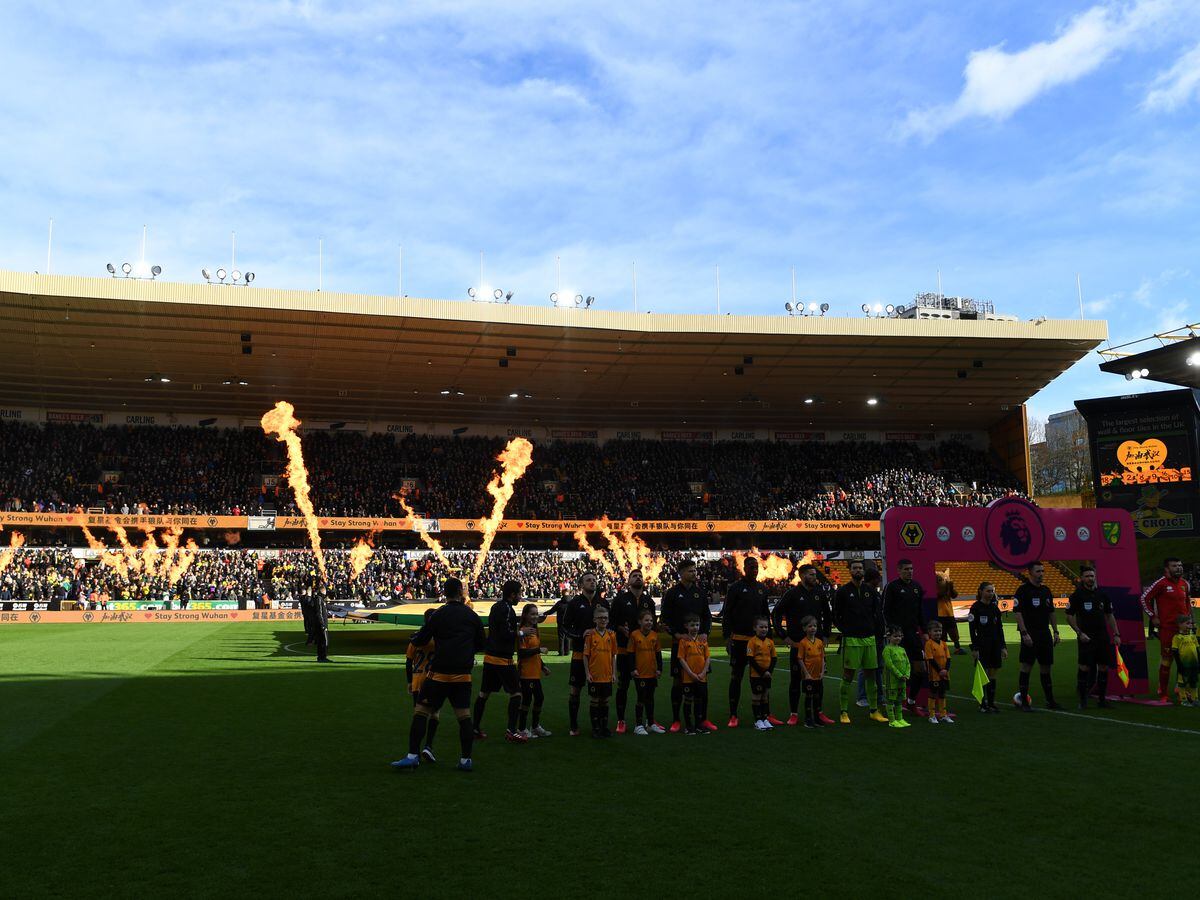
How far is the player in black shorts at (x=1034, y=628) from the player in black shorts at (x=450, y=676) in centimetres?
785

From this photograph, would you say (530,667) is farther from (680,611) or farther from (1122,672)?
(1122,672)

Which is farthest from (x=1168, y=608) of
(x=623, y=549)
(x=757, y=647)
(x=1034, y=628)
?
(x=623, y=549)

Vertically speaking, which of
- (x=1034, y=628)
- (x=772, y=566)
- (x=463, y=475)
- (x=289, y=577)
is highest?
(x=463, y=475)

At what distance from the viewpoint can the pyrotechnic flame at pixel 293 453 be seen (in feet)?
164

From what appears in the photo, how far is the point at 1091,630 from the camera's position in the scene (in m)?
12.9

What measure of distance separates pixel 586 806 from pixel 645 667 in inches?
148

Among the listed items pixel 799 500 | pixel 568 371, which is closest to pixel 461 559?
pixel 568 371

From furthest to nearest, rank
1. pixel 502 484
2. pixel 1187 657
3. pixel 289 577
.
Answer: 1. pixel 502 484
2. pixel 289 577
3. pixel 1187 657

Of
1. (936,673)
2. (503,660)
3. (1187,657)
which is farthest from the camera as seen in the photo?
(1187,657)

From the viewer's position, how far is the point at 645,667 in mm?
11164

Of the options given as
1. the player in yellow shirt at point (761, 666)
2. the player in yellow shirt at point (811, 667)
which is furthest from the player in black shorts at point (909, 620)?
the player in yellow shirt at point (761, 666)

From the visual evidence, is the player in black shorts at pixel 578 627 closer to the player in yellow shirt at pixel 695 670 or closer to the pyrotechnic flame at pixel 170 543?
the player in yellow shirt at pixel 695 670

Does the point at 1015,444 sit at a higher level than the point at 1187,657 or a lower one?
higher

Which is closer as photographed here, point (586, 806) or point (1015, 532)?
point (586, 806)
